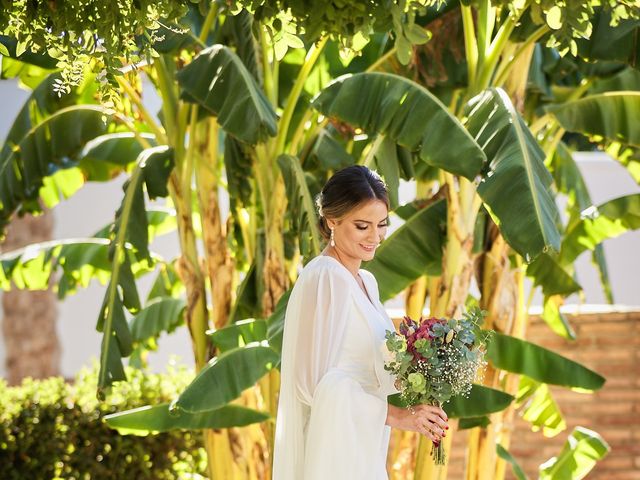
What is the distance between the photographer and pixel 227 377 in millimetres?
6289

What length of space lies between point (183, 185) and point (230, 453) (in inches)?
70.9

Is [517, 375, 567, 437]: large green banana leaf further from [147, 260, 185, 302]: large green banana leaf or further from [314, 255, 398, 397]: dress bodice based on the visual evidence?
[314, 255, 398, 397]: dress bodice

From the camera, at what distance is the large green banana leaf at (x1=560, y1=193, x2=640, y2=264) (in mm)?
7512

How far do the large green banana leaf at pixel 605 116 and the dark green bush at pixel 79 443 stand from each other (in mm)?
4325

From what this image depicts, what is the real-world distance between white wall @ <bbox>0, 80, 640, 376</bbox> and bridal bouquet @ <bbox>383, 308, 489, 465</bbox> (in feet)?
34.4

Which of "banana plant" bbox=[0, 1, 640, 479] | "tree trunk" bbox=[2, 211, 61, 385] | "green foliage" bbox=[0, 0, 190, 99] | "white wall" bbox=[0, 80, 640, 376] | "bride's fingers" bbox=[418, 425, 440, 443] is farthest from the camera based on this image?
"white wall" bbox=[0, 80, 640, 376]

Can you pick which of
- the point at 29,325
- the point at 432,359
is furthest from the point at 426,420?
the point at 29,325

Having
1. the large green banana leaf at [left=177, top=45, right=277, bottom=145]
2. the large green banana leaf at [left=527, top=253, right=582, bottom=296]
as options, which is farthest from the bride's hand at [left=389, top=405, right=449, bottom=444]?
the large green banana leaf at [left=527, top=253, right=582, bottom=296]

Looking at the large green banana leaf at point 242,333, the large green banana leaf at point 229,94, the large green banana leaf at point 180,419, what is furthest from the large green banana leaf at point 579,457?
the large green banana leaf at point 229,94

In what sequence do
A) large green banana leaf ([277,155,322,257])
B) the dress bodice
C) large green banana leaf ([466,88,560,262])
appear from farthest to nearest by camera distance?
large green banana leaf ([277,155,322,257])
large green banana leaf ([466,88,560,262])
the dress bodice

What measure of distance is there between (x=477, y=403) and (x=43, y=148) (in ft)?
12.1

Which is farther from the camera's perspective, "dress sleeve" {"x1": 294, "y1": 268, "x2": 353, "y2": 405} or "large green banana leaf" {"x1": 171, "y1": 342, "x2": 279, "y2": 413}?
"large green banana leaf" {"x1": 171, "y1": 342, "x2": 279, "y2": 413}

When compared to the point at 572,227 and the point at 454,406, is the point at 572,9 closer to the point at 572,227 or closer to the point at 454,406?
the point at 454,406

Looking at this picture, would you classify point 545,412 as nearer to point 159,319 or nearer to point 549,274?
point 549,274
